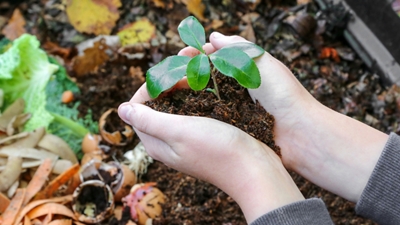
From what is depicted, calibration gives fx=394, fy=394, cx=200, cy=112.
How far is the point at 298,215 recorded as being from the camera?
1.01 meters

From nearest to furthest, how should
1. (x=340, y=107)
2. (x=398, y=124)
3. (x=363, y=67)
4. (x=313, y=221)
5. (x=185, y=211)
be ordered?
(x=313, y=221) → (x=185, y=211) → (x=398, y=124) → (x=340, y=107) → (x=363, y=67)

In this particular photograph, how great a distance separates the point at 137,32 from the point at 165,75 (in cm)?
139

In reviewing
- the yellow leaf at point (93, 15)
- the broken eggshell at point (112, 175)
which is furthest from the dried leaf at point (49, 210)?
the yellow leaf at point (93, 15)

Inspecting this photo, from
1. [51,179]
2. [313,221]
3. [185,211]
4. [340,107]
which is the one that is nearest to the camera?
[313,221]

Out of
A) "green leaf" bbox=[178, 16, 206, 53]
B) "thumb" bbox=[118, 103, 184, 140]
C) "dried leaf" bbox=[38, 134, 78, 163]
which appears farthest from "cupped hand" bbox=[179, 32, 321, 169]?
"dried leaf" bbox=[38, 134, 78, 163]

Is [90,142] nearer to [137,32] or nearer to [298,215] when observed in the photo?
[137,32]

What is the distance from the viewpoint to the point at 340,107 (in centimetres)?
208

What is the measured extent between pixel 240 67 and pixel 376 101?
1300mm

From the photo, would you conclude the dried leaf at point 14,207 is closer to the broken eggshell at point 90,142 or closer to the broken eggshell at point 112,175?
the broken eggshell at point 112,175

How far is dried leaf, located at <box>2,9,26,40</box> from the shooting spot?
2474 mm

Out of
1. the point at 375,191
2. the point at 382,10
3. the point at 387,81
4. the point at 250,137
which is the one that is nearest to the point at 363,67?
the point at 387,81

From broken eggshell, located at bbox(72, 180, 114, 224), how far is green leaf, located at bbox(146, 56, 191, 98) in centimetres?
74

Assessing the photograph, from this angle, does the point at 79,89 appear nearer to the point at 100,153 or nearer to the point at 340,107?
the point at 100,153

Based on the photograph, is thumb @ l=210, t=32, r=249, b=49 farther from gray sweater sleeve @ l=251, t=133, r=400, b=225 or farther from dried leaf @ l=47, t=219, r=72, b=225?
dried leaf @ l=47, t=219, r=72, b=225
